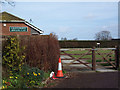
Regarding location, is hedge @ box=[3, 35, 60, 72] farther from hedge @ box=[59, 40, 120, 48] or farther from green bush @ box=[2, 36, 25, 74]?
hedge @ box=[59, 40, 120, 48]

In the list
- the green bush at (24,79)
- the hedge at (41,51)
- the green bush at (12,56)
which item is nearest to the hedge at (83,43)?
the hedge at (41,51)

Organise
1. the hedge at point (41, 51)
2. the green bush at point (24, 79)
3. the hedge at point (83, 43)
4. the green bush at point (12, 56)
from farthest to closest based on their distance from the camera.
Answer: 1. the hedge at point (83, 43)
2. the hedge at point (41, 51)
3. the green bush at point (12, 56)
4. the green bush at point (24, 79)

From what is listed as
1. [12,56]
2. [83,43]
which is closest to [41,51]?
[12,56]

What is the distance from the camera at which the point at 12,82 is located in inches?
236

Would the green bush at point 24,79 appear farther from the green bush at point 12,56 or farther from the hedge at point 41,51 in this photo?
the hedge at point 41,51

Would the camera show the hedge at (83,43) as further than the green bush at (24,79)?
Yes

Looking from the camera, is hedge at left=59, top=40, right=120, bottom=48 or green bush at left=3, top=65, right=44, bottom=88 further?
hedge at left=59, top=40, right=120, bottom=48

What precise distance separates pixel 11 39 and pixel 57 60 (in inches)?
105

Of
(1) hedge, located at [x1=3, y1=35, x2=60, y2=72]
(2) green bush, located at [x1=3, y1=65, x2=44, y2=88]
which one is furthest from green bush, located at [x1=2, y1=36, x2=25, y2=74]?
(1) hedge, located at [x1=3, y1=35, x2=60, y2=72]

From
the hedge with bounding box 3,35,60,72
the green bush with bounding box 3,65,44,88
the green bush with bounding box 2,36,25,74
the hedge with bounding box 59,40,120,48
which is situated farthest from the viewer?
the hedge with bounding box 59,40,120,48

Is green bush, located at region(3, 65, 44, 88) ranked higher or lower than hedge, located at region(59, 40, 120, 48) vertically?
lower

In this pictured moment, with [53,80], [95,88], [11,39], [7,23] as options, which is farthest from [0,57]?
[7,23]

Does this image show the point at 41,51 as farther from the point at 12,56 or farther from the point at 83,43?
the point at 83,43

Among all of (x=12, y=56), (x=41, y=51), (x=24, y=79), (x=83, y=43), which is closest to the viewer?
(x=24, y=79)
